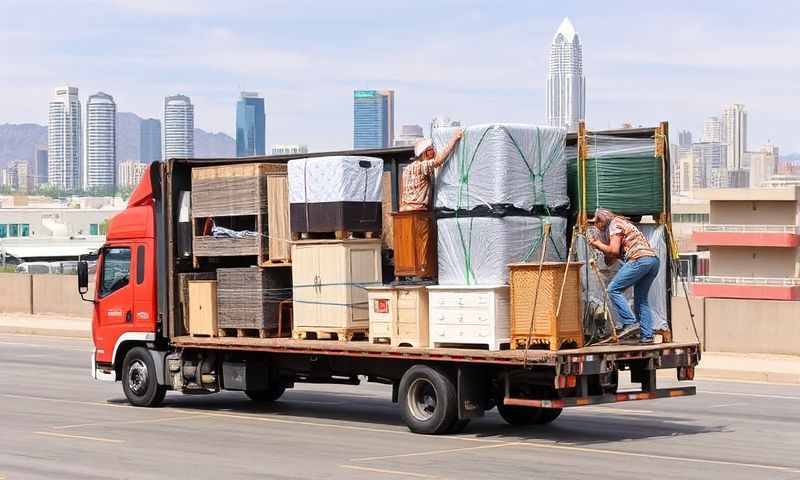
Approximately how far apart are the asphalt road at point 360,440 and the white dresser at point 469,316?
1176mm

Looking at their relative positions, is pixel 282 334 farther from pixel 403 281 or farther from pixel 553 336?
pixel 553 336

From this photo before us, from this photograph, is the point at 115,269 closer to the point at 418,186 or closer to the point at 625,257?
the point at 418,186

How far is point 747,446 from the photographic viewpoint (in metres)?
15.9

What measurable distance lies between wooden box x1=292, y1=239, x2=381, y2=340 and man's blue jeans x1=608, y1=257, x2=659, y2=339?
10.2 ft

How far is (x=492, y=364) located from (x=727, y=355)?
49.7 ft

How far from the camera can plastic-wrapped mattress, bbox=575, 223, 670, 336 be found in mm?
16359

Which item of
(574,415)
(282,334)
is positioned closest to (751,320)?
(574,415)

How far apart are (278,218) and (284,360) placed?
201 cm

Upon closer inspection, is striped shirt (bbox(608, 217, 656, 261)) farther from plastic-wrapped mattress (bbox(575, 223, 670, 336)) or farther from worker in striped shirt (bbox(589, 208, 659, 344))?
plastic-wrapped mattress (bbox(575, 223, 670, 336))

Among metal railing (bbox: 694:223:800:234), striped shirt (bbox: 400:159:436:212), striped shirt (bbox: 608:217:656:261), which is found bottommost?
striped shirt (bbox: 608:217:656:261)

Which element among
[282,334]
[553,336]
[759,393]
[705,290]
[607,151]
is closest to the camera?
[553,336]

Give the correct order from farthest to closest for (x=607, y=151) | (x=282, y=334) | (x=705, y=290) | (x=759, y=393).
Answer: (x=705, y=290), (x=759, y=393), (x=282, y=334), (x=607, y=151)

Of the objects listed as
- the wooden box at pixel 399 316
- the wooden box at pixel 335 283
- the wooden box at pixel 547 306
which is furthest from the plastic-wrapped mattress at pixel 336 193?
the wooden box at pixel 547 306

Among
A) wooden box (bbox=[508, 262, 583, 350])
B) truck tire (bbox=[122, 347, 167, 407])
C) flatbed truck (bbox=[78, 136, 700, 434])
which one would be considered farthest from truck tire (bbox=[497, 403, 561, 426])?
truck tire (bbox=[122, 347, 167, 407])
